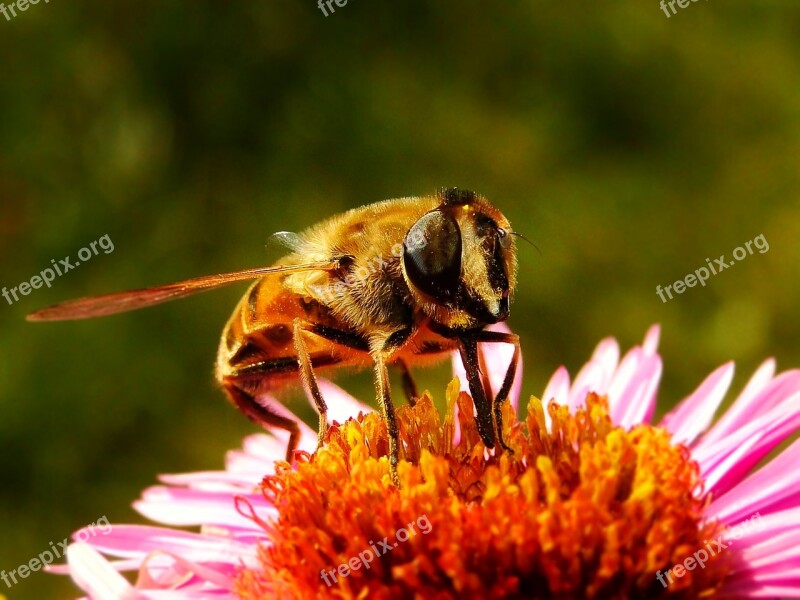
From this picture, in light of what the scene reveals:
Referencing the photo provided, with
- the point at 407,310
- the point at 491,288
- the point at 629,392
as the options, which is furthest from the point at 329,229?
the point at 629,392

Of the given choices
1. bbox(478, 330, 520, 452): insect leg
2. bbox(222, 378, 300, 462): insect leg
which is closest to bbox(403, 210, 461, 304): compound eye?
bbox(478, 330, 520, 452): insect leg

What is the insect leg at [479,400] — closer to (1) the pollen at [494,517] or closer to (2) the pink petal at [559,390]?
(1) the pollen at [494,517]

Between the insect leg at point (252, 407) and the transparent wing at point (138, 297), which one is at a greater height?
the transparent wing at point (138, 297)

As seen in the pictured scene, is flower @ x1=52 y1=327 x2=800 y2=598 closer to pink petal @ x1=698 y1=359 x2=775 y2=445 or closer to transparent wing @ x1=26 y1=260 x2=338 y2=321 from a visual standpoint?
pink petal @ x1=698 y1=359 x2=775 y2=445

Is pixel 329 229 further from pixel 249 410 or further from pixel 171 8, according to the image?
pixel 171 8

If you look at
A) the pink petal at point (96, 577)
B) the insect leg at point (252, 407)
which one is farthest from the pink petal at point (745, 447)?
the pink petal at point (96, 577)

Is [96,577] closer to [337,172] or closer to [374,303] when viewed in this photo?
[374,303]
